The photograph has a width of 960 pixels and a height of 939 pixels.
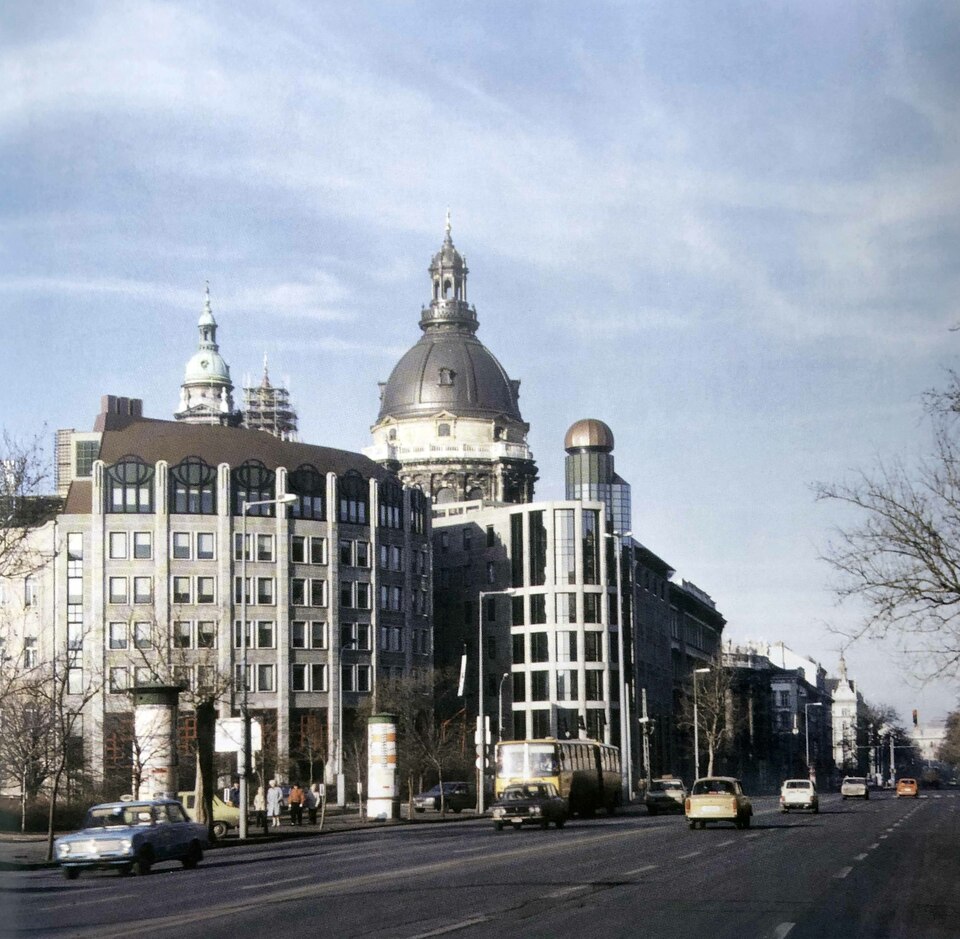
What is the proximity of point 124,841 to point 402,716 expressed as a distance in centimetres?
7960

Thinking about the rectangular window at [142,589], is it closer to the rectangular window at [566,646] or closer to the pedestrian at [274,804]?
the rectangular window at [566,646]

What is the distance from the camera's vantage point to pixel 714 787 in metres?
50.9

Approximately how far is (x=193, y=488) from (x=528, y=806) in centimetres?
6718

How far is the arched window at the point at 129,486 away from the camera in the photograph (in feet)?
381

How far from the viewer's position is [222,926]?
2019 centimetres

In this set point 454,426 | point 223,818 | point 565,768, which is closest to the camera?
point 223,818

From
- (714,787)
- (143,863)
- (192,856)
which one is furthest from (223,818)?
(143,863)

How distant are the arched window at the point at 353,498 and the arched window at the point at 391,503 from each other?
1.87m

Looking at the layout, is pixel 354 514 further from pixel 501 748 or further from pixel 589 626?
pixel 501 748

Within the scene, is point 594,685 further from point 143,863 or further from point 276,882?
point 276,882

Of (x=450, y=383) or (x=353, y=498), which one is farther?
(x=450, y=383)

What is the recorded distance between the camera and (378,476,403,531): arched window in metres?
127

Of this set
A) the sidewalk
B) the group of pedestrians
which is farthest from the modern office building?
the sidewalk

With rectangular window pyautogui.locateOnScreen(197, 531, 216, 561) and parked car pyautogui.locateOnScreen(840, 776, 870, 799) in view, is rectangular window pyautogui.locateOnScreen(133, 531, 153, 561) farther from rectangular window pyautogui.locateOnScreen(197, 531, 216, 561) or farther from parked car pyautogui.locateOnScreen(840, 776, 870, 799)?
parked car pyautogui.locateOnScreen(840, 776, 870, 799)
